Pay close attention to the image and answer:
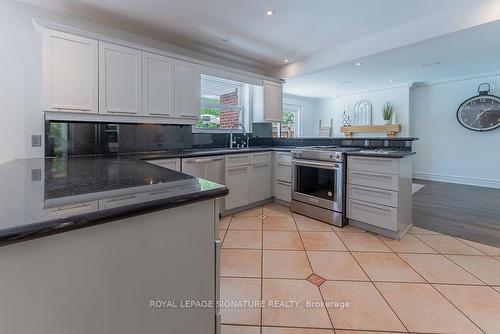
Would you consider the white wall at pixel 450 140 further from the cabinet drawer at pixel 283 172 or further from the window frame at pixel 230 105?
the window frame at pixel 230 105

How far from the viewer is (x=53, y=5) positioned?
241 centimetres

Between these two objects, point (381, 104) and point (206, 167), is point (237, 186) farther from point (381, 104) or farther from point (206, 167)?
point (381, 104)

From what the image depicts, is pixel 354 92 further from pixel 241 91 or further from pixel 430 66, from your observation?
pixel 241 91

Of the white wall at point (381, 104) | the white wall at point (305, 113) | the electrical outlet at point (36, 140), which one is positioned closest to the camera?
the electrical outlet at point (36, 140)

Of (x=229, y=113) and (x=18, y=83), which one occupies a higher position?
(x=229, y=113)

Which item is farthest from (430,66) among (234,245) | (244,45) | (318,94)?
(234,245)

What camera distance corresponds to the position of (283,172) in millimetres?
3822

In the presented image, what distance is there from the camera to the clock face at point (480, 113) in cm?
507

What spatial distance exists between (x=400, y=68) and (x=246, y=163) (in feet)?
11.8

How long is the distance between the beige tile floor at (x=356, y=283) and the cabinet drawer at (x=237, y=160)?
3.03 feet

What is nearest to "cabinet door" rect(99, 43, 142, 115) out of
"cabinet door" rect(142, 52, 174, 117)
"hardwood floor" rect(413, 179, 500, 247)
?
"cabinet door" rect(142, 52, 174, 117)

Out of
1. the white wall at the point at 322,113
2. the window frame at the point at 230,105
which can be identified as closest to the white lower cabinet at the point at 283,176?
the window frame at the point at 230,105

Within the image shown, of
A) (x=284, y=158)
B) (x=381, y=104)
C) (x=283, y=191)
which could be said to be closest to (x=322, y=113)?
(x=381, y=104)

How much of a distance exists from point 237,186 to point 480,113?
5.49 m
